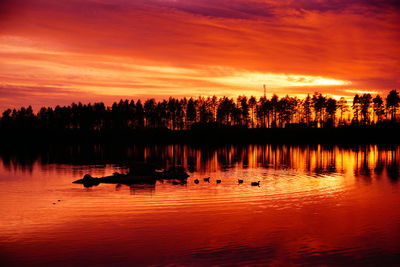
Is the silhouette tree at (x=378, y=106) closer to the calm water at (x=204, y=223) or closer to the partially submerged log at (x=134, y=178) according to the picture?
the calm water at (x=204, y=223)

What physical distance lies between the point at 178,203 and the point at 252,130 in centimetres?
16127

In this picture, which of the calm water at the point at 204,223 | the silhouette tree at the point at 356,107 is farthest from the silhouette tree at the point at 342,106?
the calm water at the point at 204,223

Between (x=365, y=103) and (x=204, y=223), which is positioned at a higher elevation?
(x=365, y=103)

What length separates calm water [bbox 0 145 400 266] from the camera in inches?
838

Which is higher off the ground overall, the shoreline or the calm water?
the shoreline

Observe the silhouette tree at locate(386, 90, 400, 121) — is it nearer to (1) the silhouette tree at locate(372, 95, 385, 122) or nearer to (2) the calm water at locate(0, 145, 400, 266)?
(1) the silhouette tree at locate(372, 95, 385, 122)

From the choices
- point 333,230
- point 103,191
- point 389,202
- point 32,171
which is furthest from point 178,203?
point 32,171

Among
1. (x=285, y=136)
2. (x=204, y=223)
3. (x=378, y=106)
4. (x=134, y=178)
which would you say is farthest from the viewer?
(x=378, y=106)

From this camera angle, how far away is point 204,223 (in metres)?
28.1

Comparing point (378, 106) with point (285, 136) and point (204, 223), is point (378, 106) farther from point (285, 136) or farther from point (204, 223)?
point (204, 223)

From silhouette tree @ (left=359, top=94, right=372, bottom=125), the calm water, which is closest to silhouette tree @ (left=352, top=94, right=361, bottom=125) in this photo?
silhouette tree @ (left=359, top=94, right=372, bottom=125)

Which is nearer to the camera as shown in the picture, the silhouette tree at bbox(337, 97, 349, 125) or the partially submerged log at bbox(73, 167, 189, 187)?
the partially submerged log at bbox(73, 167, 189, 187)

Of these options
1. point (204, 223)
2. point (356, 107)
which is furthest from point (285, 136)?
point (204, 223)

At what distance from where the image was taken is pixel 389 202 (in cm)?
3653
